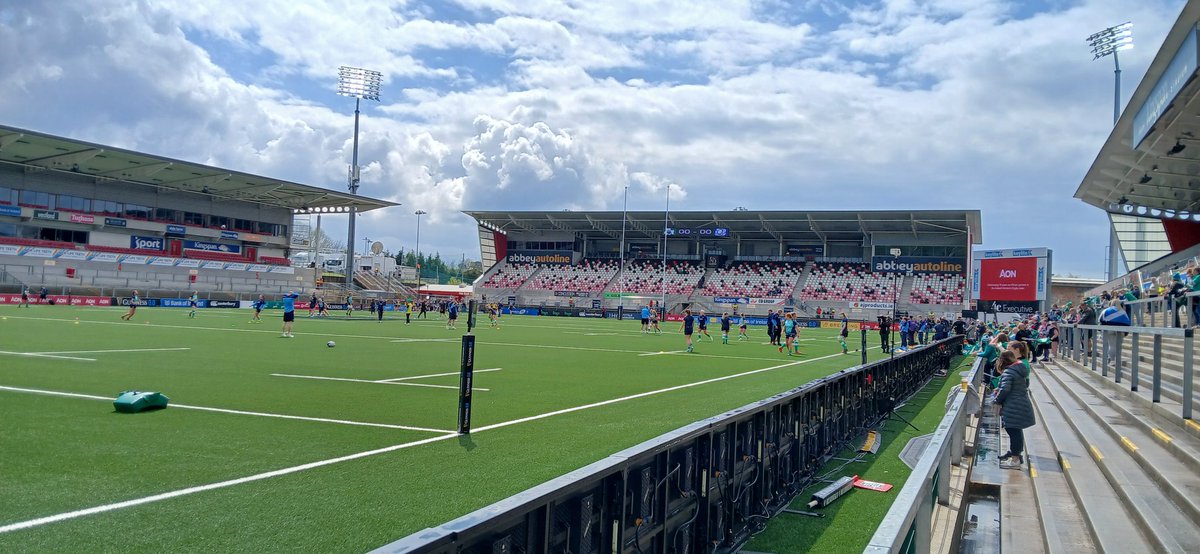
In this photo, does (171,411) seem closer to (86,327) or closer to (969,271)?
(86,327)

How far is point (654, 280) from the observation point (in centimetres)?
8338

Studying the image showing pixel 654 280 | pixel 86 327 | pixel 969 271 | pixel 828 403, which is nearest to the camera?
pixel 828 403

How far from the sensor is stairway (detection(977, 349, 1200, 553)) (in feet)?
19.1

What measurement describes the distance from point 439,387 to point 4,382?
272 inches

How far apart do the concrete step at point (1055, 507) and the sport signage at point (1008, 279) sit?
58.2 m

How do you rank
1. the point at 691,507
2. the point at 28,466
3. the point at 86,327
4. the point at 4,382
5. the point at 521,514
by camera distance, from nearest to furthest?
the point at 521,514
the point at 691,507
the point at 28,466
the point at 4,382
the point at 86,327

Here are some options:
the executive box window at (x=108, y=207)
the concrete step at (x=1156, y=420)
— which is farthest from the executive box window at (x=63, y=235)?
the concrete step at (x=1156, y=420)

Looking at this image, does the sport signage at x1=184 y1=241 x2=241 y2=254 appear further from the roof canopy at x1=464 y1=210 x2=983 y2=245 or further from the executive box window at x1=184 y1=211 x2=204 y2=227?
the roof canopy at x1=464 y1=210 x2=983 y2=245

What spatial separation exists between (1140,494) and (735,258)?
80.7 meters

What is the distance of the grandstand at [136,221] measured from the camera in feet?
190

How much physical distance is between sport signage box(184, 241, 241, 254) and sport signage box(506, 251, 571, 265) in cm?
3126

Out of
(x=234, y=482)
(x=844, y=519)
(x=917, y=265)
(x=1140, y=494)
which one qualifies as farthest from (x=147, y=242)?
(x=1140, y=494)

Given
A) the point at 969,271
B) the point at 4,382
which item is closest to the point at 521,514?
the point at 4,382

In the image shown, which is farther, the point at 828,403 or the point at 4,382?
the point at 4,382
